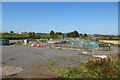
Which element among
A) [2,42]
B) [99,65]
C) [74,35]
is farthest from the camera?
[74,35]

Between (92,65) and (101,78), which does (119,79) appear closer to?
(101,78)

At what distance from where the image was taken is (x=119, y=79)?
9289mm

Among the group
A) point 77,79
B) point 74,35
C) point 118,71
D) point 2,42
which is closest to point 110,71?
point 118,71

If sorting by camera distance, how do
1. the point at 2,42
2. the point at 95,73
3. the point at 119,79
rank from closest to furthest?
the point at 119,79 → the point at 95,73 → the point at 2,42

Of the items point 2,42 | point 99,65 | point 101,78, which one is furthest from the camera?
point 2,42

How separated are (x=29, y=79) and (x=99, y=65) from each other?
199 inches

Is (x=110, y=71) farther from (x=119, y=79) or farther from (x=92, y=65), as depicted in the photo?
(x=92, y=65)

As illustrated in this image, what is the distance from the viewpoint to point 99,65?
13.3 metres

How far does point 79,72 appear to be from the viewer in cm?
1176

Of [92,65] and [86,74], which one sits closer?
[86,74]

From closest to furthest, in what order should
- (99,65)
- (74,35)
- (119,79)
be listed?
(119,79)
(99,65)
(74,35)

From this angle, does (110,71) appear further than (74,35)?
No

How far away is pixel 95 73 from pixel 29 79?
3.57 m

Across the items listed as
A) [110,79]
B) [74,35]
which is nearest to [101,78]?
[110,79]
